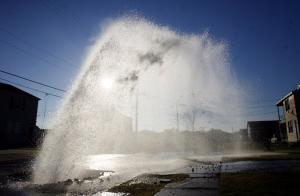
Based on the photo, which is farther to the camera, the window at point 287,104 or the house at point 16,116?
the window at point 287,104

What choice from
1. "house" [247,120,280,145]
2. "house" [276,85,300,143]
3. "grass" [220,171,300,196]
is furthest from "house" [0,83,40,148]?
"house" [247,120,280,145]

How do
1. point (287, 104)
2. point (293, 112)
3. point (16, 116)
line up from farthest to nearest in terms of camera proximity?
point (287, 104)
point (16, 116)
point (293, 112)

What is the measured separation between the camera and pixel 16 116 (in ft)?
151

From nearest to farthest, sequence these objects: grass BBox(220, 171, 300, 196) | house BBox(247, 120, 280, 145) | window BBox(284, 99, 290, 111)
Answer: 1. grass BBox(220, 171, 300, 196)
2. window BBox(284, 99, 290, 111)
3. house BBox(247, 120, 280, 145)

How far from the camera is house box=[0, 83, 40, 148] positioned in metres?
43.6

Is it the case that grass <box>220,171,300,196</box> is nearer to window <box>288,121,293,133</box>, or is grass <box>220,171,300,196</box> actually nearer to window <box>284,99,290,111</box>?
window <box>288,121,293,133</box>

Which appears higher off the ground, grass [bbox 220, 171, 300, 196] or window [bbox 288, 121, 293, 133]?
window [bbox 288, 121, 293, 133]

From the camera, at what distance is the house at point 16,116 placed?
4356cm

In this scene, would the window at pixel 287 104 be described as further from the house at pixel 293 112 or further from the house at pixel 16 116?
the house at pixel 16 116

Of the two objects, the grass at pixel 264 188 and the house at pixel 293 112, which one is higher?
the house at pixel 293 112

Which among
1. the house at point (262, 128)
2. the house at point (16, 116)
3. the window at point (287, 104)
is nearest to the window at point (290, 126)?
the window at point (287, 104)

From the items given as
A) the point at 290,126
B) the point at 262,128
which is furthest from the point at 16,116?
the point at 262,128

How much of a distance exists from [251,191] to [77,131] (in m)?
13.8

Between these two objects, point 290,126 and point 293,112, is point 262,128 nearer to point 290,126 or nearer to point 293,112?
point 290,126
